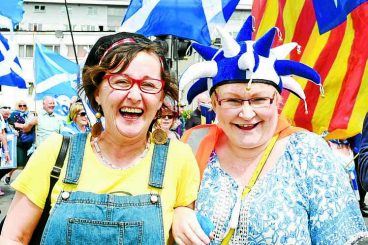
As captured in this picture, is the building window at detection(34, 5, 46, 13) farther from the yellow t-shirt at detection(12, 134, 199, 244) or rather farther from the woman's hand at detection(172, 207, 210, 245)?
the woman's hand at detection(172, 207, 210, 245)

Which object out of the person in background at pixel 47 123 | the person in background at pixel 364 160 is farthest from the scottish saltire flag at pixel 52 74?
the person in background at pixel 364 160

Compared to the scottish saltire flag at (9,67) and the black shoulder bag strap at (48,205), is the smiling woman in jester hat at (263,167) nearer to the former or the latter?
the black shoulder bag strap at (48,205)

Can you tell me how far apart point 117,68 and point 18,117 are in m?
10.6

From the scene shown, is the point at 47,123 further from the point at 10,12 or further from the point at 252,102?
the point at 252,102

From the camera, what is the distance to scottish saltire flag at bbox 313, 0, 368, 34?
3.48 m

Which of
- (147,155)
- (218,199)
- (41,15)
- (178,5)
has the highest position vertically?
(41,15)

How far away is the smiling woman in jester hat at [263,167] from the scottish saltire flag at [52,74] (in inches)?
342

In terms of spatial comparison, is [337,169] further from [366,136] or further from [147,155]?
[147,155]

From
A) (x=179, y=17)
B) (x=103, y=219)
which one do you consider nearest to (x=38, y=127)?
(x=179, y=17)

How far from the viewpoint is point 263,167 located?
2410 mm

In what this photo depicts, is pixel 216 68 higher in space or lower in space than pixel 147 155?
higher

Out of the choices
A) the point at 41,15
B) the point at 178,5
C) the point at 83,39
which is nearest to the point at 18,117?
the point at 178,5

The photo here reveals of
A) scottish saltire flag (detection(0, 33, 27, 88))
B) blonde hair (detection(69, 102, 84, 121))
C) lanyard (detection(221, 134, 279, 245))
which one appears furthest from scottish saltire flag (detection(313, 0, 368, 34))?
scottish saltire flag (detection(0, 33, 27, 88))

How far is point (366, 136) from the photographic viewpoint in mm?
2779
